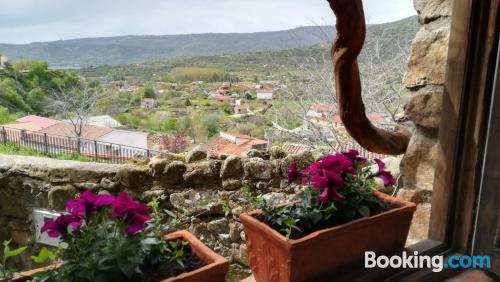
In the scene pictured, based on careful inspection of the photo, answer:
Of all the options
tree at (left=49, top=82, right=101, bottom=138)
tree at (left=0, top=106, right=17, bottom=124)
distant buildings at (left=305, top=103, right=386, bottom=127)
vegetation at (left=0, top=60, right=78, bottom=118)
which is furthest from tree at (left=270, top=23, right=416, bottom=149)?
tree at (left=0, top=106, right=17, bottom=124)

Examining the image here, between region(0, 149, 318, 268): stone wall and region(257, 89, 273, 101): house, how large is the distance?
2389mm

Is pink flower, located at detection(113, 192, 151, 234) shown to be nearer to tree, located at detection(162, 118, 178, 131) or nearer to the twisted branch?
the twisted branch

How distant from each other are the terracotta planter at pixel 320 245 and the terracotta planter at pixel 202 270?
147 millimetres

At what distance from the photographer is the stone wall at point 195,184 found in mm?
1823

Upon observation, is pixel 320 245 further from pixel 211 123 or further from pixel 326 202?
pixel 211 123

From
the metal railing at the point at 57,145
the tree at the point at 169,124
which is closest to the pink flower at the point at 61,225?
the metal railing at the point at 57,145

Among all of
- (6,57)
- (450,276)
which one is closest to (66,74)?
(6,57)

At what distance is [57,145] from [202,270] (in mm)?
2982

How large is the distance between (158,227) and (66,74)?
380 cm

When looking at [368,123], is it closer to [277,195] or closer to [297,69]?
[277,195]

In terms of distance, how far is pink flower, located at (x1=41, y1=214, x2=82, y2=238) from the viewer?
59 cm

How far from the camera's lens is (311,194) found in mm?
868

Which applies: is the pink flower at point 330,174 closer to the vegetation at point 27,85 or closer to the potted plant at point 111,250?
the potted plant at point 111,250

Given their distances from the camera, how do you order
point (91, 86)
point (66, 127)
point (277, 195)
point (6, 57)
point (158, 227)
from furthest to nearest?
point (91, 86)
point (66, 127)
point (6, 57)
point (277, 195)
point (158, 227)
